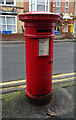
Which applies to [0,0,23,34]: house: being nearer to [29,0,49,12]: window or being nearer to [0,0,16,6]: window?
[0,0,16,6]: window

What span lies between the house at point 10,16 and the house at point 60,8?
1.57 m

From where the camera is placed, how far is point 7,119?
2.02 m

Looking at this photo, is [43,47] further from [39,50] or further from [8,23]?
[8,23]

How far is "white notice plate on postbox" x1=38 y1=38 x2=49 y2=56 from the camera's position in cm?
200

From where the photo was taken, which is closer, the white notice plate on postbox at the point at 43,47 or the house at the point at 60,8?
the white notice plate on postbox at the point at 43,47

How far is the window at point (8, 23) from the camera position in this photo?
16.0m

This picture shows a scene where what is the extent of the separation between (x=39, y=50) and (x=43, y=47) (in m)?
0.08

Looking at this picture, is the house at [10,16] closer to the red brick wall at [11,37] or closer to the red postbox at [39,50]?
the red brick wall at [11,37]

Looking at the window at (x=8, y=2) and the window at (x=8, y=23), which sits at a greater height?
the window at (x=8, y=2)

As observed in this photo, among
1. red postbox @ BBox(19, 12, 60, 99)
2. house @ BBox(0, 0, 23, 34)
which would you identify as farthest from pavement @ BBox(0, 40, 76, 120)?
house @ BBox(0, 0, 23, 34)

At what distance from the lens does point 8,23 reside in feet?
53.8

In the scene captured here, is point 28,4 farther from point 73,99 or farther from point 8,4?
point 73,99

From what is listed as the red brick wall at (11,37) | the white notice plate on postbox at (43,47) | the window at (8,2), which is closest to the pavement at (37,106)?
the white notice plate on postbox at (43,47)

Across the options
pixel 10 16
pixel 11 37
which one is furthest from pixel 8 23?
pixel 11 37
